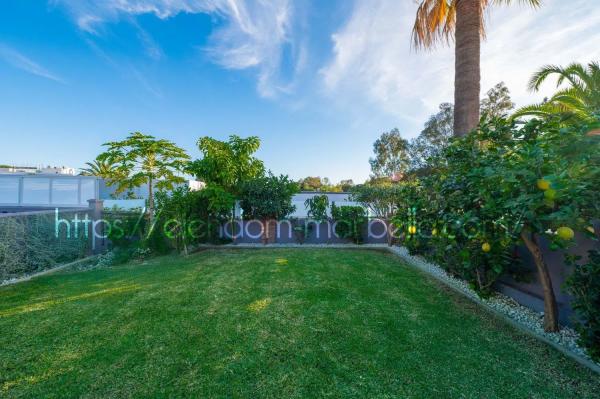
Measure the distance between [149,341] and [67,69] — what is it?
11.6m

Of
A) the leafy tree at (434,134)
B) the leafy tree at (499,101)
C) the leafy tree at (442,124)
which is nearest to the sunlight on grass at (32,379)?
the leafy tree at (442,124)

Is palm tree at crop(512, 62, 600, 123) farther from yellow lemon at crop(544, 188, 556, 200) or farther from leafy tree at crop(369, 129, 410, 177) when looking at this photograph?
leafy tree at crop(369, 129, 410, 177)

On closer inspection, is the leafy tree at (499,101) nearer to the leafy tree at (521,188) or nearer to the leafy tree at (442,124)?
the leafy tree at (442,124)

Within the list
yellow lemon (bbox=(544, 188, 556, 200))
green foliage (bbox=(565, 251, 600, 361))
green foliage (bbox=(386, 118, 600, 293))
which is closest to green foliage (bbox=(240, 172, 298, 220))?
green foliage (bbox=(386, 118, 600, 293))

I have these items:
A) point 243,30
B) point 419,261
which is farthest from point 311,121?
point 419,261

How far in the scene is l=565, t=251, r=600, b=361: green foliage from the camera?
2143 mm

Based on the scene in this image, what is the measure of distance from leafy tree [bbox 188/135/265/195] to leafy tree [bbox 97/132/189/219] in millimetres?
666

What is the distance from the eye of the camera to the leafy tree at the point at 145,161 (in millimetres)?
7863

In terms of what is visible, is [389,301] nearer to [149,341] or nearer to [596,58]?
[149,341]

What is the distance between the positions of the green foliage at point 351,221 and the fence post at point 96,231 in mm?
8088

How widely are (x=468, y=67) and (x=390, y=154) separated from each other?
19539mm

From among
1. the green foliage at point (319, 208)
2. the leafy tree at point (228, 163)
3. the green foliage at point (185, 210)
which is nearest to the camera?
→ the green foliage at point (185, 210)

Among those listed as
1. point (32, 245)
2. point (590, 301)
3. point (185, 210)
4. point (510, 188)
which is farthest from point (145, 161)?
point (590, 301)

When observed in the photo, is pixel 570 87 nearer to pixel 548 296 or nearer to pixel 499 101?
pixel 548 296
